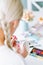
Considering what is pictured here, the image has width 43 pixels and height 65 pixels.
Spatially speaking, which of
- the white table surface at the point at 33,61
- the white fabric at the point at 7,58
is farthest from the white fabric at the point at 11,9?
the white table surface at the point at 33,61

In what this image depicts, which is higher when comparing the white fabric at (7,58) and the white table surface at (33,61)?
the white fabric at (7,58)

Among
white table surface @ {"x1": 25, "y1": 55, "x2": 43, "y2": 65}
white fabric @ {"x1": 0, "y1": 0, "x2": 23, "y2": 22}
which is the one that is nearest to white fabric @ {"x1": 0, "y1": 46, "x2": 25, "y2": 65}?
white fabric @ {"x1": 0, "y1": 0, "x2": 23, "y2": 22}

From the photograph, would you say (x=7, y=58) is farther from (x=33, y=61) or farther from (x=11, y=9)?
(x=33, y=61)

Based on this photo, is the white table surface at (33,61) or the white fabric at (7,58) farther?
the white table surface at (33,61)

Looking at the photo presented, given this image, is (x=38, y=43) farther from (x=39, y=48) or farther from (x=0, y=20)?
(x=0, y=20)

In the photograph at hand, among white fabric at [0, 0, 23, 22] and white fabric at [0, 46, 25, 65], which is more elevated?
white fabric at [0, 0, 23, 22]

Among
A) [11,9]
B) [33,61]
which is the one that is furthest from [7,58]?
[33,61]

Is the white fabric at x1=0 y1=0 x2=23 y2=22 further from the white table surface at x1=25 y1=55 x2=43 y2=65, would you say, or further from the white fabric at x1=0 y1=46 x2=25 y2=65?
the white table surface at x1=25 y1=55 x2=43 y2=65

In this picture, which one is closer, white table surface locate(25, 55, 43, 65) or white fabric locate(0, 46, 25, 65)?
white fabric locate(0, 46, 25, 65)

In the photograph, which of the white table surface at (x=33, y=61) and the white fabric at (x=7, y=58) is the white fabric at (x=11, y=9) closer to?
the white fabric at (x=7, y=58)

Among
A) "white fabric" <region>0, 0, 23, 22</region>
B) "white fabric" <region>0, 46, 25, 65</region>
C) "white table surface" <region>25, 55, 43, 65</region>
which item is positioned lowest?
"white table surface" <region>25, 55, 43, 65</region>

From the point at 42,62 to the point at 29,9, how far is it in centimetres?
38

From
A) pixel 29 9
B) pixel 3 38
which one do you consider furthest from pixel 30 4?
pixel 3 38

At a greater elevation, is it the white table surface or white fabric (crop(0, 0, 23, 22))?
white fabric (crop(0, 0, 23, 22))
